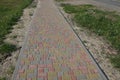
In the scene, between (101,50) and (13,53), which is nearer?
(13,53)

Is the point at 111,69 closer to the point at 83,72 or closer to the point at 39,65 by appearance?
the point at 83,72

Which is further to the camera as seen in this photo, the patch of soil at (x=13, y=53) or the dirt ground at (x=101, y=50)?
the dirt ground at (x=101, y=50)

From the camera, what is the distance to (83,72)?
6852mm

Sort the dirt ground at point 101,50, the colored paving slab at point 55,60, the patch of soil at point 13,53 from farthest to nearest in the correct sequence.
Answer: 1. the dirt ground at point 101,50
2. the patch of soil at point 13,53
3. the colored paving slab at point 55,60

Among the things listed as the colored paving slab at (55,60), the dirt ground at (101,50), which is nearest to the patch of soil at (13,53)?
the colored paving slab at (55,60)

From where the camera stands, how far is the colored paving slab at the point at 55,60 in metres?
6.64

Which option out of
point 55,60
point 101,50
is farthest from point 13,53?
point 101,50

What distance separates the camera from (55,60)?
7863 mm

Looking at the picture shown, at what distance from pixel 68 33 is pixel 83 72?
17.0 ft

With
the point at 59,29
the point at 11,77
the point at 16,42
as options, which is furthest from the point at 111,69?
the point at 59,29

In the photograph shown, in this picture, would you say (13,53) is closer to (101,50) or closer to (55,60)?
(55,60)

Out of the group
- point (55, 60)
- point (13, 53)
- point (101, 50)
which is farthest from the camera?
point (101, 50)

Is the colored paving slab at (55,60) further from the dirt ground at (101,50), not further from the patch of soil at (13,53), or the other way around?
the dirt ground at (101,50)

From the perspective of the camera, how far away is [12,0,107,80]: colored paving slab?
664cm
